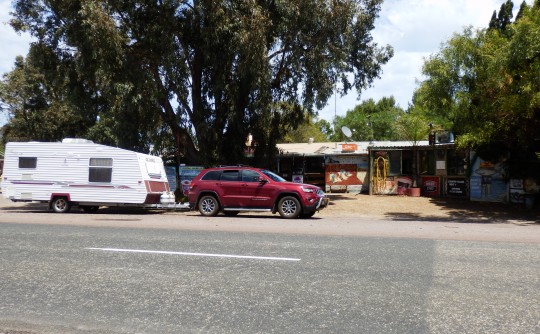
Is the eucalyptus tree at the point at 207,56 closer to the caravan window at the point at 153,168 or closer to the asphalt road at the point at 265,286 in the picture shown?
the caravan window at the point at 153,168

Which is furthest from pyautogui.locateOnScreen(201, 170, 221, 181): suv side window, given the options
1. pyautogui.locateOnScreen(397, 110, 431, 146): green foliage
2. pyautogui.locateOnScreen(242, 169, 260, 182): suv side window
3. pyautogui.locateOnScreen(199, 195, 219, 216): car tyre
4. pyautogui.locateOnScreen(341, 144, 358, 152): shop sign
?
pyautogui.locateOnScreen(397, 110, 431, 146): green foliage

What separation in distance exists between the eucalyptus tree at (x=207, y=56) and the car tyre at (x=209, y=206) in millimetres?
4494

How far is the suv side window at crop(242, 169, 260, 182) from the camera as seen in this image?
1722 centimetres

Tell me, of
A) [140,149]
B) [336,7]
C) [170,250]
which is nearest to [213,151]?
[140,149]

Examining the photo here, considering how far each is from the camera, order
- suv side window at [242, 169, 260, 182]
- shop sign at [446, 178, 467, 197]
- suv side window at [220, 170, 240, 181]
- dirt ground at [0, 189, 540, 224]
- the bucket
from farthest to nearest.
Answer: the bucket
shop sign at [446, 178, 467, 197]
dirt ground at [0, 189, 540, 224]
suv side window at [220, 170, 240, 181]
suv side window at [242, 169, 260, 182]

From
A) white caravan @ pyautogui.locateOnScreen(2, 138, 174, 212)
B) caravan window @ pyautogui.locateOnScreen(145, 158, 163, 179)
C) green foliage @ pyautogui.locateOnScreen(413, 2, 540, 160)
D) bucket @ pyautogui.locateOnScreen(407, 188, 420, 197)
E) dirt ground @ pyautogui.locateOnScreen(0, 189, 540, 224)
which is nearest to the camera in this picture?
green foliage @ pyautogui.locateOnScreen(413, 2, 540, 160)

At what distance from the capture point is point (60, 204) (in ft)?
62.7

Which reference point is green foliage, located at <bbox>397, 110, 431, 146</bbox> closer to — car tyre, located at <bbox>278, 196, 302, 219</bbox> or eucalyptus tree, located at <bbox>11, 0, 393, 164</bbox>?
eucalyptus tree, located at <bbox>11, 0, 393, 164</bbox>

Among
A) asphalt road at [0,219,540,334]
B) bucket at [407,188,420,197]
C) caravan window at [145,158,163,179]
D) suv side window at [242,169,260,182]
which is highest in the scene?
caravan window at [145,158,163,179]

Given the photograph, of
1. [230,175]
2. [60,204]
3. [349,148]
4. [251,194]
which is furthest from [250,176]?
[349,148]

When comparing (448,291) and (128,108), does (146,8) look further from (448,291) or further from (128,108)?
(448,291)

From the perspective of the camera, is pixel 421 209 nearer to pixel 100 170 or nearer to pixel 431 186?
pixel 431 186

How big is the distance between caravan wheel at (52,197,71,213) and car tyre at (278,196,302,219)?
845cm

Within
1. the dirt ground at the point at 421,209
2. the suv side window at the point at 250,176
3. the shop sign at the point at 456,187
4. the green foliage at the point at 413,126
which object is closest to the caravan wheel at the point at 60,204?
the dirt ground at the point at 421,209
